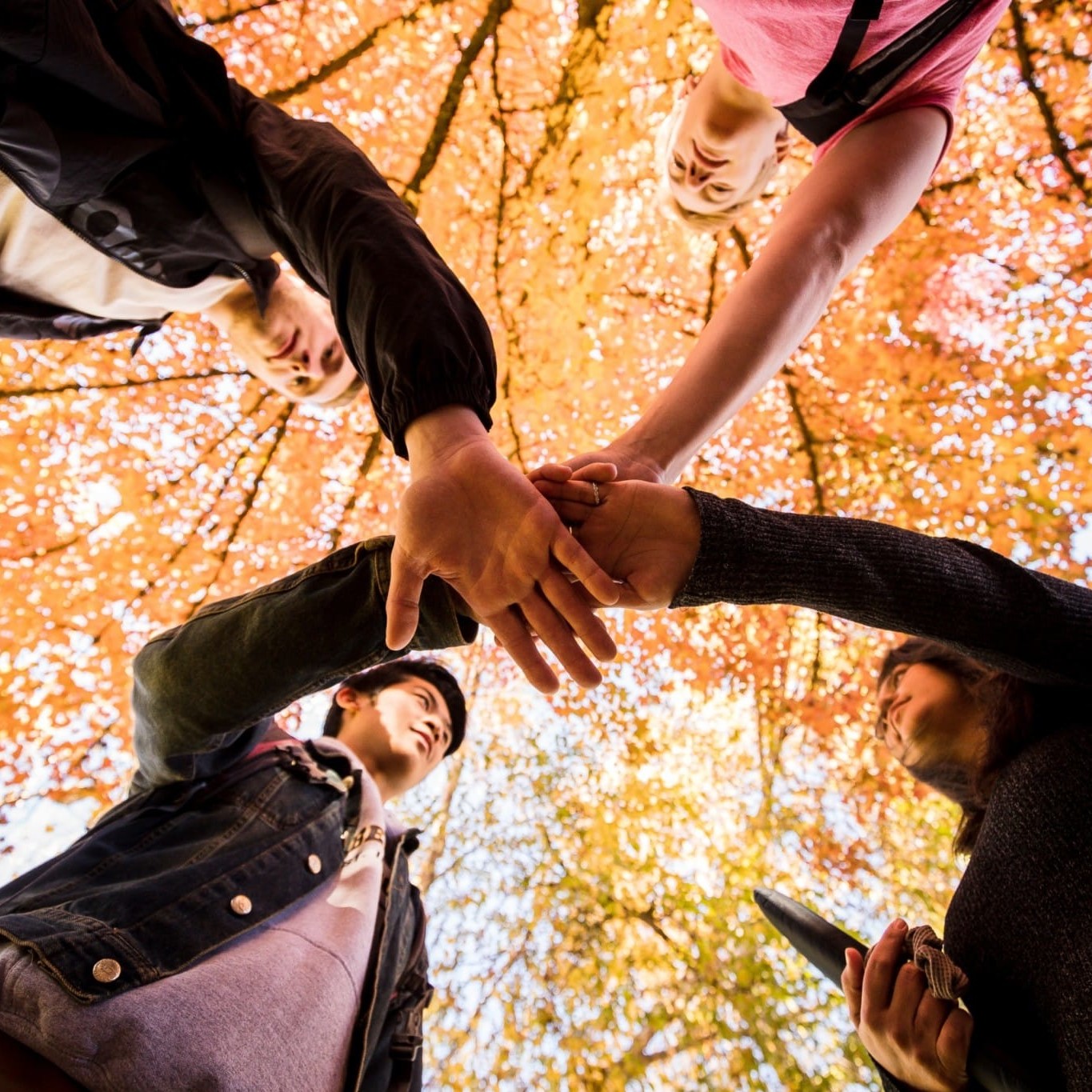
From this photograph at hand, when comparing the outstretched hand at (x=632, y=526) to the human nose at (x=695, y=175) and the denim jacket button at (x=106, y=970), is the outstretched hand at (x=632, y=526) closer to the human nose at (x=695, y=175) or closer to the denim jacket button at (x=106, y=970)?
the denim jacket button at (x=106, y=970)

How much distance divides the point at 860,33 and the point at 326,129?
1.26 meters

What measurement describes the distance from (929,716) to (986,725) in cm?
34

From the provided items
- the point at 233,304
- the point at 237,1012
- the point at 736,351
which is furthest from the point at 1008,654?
the point at 233,304

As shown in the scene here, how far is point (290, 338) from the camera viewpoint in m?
2.59

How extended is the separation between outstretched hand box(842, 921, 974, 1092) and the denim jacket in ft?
3.91

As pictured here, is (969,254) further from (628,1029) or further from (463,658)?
(628,1029)

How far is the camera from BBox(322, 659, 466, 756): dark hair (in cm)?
266

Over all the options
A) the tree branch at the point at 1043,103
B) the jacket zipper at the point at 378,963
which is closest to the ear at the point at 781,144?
the tree branch at the point at 1043,103

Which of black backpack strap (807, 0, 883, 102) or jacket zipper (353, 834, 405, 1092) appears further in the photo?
jacket zipper (353, 834, 405, 1092)

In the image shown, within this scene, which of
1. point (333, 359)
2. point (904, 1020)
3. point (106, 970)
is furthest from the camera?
point (333, 359)

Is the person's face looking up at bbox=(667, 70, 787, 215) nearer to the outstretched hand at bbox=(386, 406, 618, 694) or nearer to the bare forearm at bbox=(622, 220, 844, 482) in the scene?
the bare forearm at bbox=(622, 220, 844, 482)

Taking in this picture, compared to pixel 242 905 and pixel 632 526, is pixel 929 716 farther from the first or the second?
pixel 242 905

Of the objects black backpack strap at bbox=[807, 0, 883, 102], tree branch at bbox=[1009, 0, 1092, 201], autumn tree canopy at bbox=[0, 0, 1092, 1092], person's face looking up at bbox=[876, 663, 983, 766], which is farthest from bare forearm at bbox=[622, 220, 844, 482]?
tree branch at bbox=[1009, 0, 1092, 201]

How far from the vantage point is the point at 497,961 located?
3.71 metres
